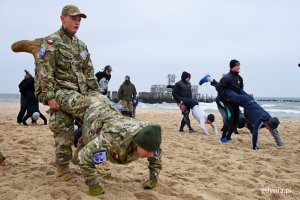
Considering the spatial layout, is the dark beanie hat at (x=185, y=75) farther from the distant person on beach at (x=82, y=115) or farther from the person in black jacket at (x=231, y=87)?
the distant person on beach at (x=82, y=115)

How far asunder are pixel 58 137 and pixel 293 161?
13.8 feet

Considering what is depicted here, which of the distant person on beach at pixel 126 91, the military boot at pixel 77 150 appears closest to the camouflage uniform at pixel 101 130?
the military boot at pixel 77 150

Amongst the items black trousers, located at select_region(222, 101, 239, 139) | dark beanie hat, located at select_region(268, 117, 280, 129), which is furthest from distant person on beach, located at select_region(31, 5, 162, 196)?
black trousers, located at select_region(222, 101, 239, 139)

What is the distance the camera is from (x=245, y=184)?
13.9 feet

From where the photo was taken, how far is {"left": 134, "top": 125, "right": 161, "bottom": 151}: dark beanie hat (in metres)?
3.10

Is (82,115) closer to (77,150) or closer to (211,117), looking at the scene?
(77,150)

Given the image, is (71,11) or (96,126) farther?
(71,11)

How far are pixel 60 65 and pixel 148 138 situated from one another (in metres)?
1.61

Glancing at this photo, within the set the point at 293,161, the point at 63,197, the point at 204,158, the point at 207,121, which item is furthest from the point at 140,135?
the point at 207,121

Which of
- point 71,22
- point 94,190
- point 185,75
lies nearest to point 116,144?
point 94,190

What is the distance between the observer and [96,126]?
3.51 metres

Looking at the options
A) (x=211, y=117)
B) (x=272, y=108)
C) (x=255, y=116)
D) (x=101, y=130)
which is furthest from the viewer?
(x=272, y=108)

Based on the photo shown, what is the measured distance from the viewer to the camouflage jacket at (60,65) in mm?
3834

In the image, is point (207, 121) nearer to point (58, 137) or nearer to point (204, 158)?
point (204, 158)
